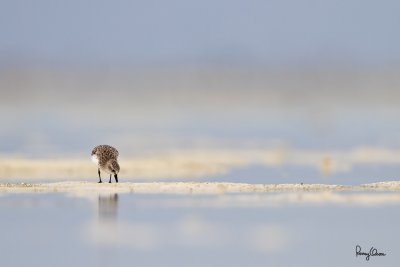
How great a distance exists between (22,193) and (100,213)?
466 cm

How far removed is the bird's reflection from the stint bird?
3.79m

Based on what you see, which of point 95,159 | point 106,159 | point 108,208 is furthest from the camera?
point 95,159

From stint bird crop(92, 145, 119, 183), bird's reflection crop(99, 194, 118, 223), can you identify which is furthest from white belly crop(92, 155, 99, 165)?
bird's reflection crop(99, 194, 118, 223)

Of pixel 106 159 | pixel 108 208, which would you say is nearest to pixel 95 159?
pixel 106 159

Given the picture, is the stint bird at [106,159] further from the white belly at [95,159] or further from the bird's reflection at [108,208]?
the bird's reflection at [108,208]

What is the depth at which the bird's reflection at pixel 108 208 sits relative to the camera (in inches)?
1083

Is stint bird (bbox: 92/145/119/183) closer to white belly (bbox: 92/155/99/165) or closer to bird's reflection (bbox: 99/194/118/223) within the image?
white belly (bbox: 92/155/99/165)

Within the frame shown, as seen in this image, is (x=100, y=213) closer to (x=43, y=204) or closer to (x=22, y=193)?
(x=43, y=204)

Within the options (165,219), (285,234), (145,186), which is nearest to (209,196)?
(145,186)

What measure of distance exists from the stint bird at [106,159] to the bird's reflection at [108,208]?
3.79 m

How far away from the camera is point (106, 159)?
36.0m

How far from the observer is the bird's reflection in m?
27.5

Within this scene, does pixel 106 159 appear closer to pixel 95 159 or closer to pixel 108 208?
pixel 95 159

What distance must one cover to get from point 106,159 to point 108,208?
6.88m
